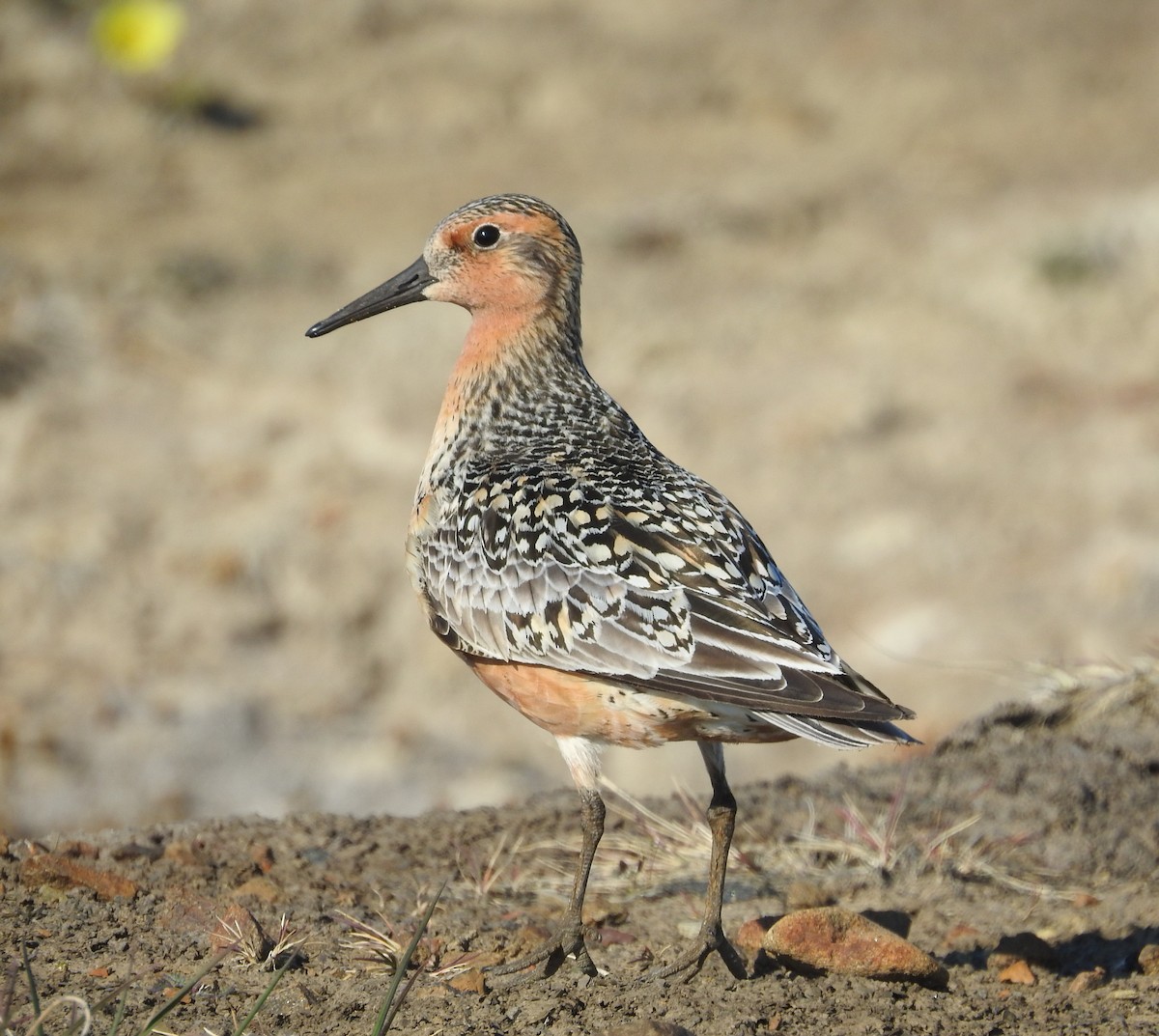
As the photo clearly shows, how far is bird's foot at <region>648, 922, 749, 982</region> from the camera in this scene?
504cm

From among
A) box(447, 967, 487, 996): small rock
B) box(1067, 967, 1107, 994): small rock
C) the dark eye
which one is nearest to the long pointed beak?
the dark eye

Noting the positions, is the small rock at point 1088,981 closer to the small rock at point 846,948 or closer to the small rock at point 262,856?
the small rock at point 846,948

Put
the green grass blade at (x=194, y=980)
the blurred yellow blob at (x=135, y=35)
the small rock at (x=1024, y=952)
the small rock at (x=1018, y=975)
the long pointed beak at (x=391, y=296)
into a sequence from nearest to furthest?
1. the green grass blade at (x=194, y=980)
2. the small rock at (x=1018, y=975)
3. the small rock at (x=1024, y=952)
4. the long pointed beak at (x=391, y=296)
5. the blurred yellow blob at (x=135, y=35)

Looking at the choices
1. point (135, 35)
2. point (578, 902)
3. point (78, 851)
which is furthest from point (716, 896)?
point (135, 35)

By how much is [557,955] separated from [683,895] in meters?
1.09

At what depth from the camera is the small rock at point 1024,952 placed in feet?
17.4

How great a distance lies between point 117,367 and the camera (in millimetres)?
13250

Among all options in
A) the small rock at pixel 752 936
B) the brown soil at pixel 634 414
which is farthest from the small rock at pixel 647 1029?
the small rock at pixel 752 936

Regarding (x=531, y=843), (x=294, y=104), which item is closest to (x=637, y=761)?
(x=531, y=843)

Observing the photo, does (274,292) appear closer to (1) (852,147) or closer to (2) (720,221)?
(2) (720,221)

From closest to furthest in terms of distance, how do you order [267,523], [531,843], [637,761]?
[531,843] → [637,761] → [267,523]

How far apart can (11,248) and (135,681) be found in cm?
509

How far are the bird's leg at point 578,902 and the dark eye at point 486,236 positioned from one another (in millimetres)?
2203

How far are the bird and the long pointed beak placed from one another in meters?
0.52
